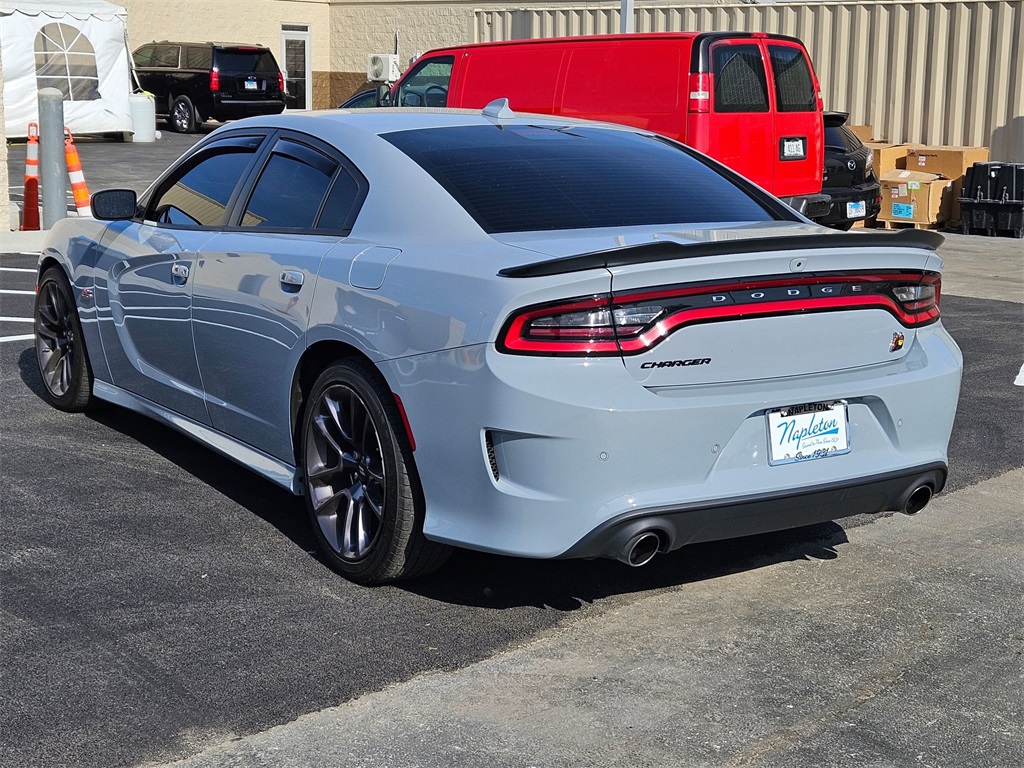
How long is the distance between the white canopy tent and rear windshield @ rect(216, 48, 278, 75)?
330 centimetres

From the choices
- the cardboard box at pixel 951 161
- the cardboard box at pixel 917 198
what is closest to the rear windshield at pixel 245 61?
the cardboard box at pixel 951 161

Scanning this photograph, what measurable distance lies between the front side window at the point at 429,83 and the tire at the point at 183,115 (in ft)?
59.0

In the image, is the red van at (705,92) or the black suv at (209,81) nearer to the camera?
the red van at (705,92)

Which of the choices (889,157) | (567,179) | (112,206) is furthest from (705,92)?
(567,179)

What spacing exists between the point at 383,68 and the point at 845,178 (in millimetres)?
21234

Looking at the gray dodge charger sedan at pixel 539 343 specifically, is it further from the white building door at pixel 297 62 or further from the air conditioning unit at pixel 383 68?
the white building door at pixel 297 62

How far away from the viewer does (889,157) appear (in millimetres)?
17781

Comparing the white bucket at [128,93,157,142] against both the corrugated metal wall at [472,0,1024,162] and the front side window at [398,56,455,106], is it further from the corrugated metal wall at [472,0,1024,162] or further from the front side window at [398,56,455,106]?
the front side window at [398,56,455,106]

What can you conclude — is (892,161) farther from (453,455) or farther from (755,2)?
(453,455)

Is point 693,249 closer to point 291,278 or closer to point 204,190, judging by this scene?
point 291,278

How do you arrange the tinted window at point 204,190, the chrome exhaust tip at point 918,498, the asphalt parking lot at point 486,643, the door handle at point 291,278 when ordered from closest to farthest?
the asphalt parking lot at point 486,643 < the chrome exhaust tip at point 918,498 < the door handle at point 291,278 < the tinted window at point 204,190

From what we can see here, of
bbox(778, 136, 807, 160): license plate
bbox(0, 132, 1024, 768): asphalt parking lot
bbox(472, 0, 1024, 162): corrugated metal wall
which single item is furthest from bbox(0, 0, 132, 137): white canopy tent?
bbox(0, 132, 1024, 768): asphalt parking lot

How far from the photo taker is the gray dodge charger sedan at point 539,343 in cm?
379

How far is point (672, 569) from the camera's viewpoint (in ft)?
15.5
